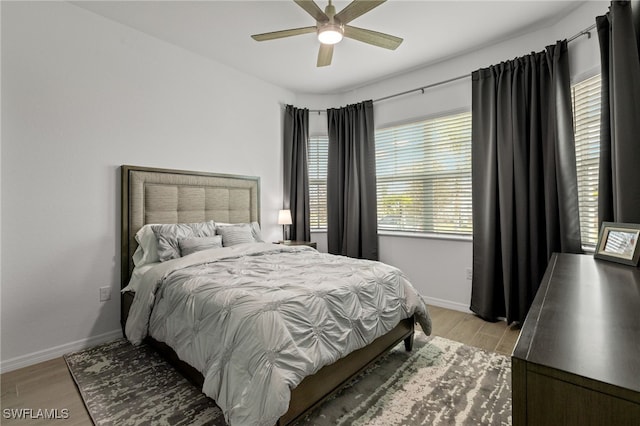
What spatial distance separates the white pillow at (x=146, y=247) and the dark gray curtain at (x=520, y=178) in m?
3.22

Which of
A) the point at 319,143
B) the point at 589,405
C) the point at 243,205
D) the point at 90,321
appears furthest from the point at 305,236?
the point at 589,405

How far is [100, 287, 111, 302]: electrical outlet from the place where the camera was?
8.73ft

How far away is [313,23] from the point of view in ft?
9.23

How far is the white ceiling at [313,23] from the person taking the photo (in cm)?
257

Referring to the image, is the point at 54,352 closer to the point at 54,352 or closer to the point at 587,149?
the point at 54,352

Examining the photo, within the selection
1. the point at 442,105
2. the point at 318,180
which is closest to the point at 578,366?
the point at 442,105

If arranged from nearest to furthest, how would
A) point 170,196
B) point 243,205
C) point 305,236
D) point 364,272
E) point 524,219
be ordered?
point 364,272 → point 524,219 → point 170,196 → point 243,205 → point 305,236

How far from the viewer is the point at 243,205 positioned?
149 inches

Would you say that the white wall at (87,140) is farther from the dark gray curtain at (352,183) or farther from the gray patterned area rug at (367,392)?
the dark gray curtain at (352,183)

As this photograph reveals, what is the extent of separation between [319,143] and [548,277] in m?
3.61

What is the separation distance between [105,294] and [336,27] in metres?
2.95

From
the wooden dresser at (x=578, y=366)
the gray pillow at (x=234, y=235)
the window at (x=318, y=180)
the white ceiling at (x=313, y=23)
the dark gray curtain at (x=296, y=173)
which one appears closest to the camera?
the wooden dresser at (x=578, y=366)

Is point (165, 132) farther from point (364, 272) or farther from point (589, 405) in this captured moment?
point (589, 405)

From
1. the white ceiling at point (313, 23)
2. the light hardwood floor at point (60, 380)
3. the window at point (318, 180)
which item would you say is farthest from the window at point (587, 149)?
the window at point (318, 180)
